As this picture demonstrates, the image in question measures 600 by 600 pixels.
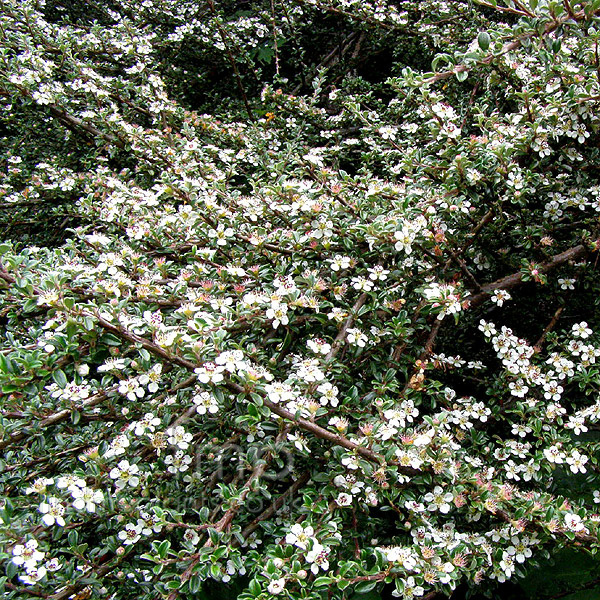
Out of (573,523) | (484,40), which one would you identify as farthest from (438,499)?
(484,40)

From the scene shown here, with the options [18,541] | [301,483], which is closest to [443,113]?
[301,483]

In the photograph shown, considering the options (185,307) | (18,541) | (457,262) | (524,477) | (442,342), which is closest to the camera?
(18,541)

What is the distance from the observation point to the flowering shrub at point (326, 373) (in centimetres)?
140

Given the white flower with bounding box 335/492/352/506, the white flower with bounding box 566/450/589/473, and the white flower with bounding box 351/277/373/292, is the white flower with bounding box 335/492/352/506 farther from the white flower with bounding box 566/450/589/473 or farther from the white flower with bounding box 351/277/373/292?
the white flower with bounding box 566/450/589/473

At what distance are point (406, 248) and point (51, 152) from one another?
2.86 meters

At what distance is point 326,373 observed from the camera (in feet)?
5.35

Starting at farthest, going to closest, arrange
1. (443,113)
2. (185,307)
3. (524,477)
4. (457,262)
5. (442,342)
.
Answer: (442,342), (443,113), (457,262), (524,477), (185,307)

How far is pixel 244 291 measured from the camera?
1822mm

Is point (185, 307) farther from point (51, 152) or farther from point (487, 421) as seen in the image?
point (51, 152)

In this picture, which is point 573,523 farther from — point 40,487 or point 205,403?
point 40,487

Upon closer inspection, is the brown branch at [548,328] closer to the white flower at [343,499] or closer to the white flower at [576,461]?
the white flower at [576,461]

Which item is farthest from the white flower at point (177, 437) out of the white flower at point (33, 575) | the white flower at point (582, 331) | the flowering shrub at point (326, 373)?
the white flower at point (582, 331)

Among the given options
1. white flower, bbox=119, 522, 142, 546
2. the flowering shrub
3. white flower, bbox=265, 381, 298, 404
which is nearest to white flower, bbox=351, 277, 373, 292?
the flowering shrub

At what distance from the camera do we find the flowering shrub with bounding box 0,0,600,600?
4.59ft
